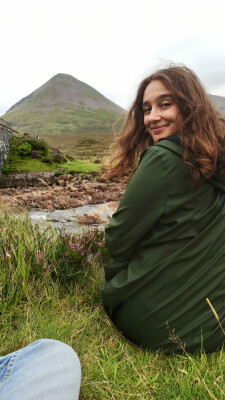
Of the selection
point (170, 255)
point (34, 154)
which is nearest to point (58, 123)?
point (34, 154)

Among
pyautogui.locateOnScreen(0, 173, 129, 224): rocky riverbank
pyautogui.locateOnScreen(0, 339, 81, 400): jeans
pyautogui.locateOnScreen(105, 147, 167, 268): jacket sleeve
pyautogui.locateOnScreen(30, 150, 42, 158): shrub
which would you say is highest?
pyautogui.locateOnScreen(105, 147, 167, 268): jacket sleeve

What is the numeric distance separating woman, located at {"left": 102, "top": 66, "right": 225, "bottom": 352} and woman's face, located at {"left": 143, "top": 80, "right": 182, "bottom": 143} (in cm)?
34

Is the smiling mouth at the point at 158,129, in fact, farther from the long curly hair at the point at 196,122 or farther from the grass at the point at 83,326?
the grass at the point at 83,326

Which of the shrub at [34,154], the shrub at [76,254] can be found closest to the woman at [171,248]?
the shrub at [76,254]

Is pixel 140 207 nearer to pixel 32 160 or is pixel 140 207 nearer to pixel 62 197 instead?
pixel 62 197

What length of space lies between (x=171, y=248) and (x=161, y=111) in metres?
1.17

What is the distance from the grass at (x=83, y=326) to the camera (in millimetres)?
1652

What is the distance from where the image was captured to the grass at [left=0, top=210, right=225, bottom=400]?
65.1 inches

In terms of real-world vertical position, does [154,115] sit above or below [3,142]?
above

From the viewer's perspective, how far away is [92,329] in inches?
89.6

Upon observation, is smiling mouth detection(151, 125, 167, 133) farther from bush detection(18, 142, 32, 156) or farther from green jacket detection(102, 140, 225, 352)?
bush detection(18, 142, 32, 156)

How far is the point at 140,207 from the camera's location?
6.05 feet

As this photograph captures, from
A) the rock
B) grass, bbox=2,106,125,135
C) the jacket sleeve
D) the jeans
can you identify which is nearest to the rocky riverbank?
the rock

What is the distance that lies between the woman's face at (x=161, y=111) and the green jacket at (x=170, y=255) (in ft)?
1.69
